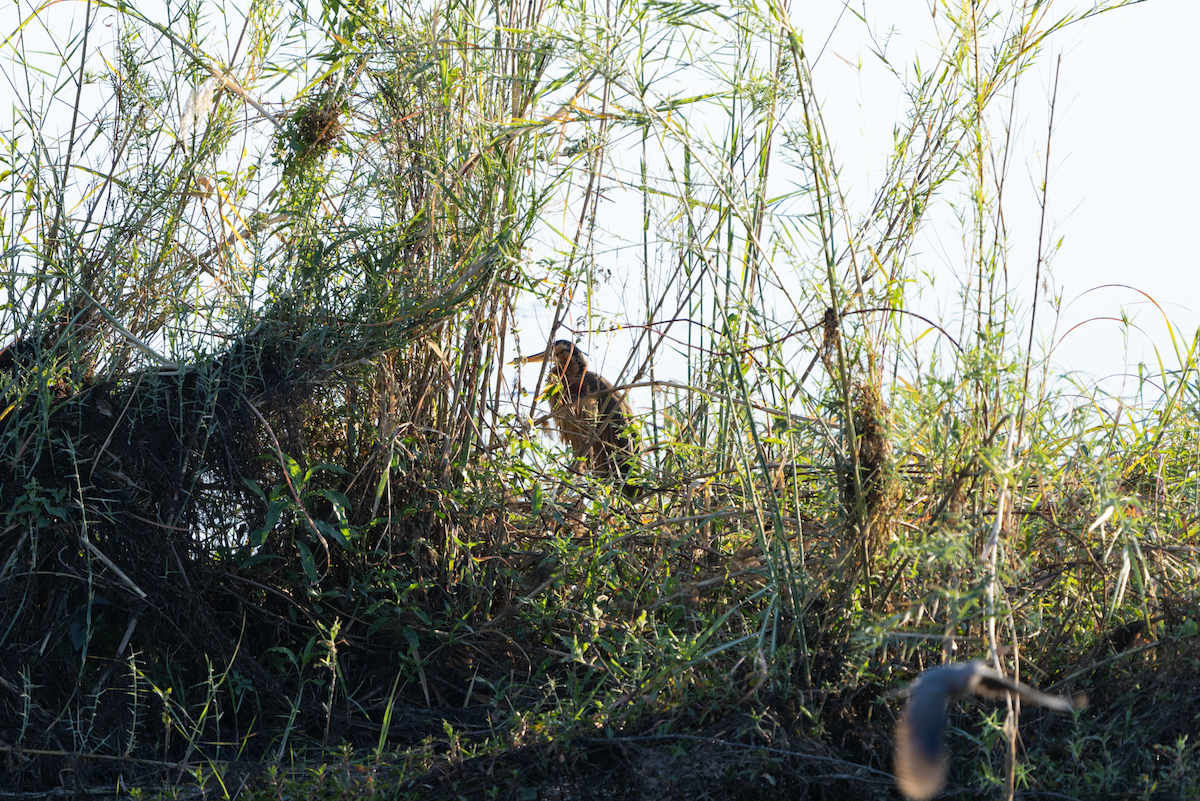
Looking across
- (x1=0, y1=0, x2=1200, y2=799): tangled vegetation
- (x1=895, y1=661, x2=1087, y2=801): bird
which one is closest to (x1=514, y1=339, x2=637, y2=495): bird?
(x1=0, y1=0, x2=1200, y2=799): tangled vegetation

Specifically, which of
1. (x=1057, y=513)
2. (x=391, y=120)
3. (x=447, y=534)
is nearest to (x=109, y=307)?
(x=391, y=120)

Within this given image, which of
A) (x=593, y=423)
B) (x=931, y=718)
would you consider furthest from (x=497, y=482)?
(x=931, y=718)

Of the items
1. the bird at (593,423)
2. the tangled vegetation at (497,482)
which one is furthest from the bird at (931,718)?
the bird at (593,423)

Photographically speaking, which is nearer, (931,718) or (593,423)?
(931,718)

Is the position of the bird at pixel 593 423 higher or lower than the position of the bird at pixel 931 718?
higher

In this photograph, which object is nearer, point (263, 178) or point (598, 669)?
point (598, 669)

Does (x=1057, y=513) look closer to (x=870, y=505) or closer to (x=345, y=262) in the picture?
(x=870, y=505)

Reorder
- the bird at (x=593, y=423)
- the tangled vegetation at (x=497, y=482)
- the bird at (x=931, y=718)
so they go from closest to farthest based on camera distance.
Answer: the bird at (x=931, y=718)
the tangled vegetation at (x=497, y=482)
the bird at (x=593, y=423)

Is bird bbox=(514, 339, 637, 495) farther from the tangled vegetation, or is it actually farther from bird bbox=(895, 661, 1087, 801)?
bird bbox=(895, 661, 1087, 801)

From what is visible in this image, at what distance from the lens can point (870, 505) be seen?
2264 mm

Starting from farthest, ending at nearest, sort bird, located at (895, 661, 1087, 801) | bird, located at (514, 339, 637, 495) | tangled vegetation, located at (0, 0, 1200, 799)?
1. bird, located at (514, 339, 637, 495)
2. tangled vegetation, located at (0, 0, 1200, 799)
3. bird, located at (895, 661, 1087, 801)

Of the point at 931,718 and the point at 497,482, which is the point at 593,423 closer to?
the point at 497,482

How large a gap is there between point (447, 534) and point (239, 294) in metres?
0.89

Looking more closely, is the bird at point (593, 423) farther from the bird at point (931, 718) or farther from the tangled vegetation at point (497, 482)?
the bird at point (931, 718)
